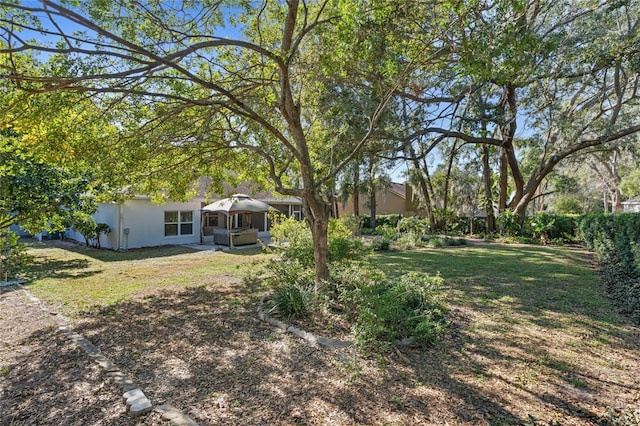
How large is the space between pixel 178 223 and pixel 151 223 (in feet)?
4.41

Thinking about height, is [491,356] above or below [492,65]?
below

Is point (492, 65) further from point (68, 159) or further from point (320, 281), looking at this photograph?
point (68, 159)

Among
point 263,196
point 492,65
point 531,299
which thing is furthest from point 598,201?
point 492,65

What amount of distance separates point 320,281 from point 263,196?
619 inches

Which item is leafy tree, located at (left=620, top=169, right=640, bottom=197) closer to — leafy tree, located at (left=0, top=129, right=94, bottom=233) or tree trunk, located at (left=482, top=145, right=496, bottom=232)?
tree trunk, located at (left=482, top=145, right=496, bottom=232)

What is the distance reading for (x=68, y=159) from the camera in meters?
5.32

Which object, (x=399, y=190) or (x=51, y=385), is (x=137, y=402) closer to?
(x=51, y=385)

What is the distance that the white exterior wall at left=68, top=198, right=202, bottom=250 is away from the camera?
1452 cm

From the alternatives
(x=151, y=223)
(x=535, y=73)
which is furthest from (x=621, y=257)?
(x=151, y=223)

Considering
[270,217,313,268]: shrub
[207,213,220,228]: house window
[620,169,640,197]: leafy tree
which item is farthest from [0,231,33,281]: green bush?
[620,169,640,197]: leafy tree

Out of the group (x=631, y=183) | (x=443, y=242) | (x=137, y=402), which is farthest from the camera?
(x=631, y=183)

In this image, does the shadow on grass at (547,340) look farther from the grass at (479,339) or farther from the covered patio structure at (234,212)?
the covered patio structure at (234,212)

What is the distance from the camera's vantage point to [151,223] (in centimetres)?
1539

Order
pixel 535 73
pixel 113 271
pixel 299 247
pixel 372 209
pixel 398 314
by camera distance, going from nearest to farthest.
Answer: pixel 398 314
pixel 299 247
pixel 535 73
pixel 113 271
pixel 372 209
